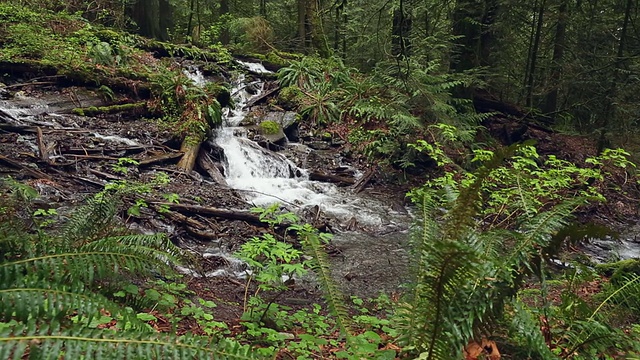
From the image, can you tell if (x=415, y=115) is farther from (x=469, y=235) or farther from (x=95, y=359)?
(x=95, y=359)

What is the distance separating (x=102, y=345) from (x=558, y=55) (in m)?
15.5

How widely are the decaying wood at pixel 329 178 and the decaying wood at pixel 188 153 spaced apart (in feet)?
8.47

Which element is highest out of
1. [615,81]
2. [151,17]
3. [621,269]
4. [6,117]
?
[151,17]

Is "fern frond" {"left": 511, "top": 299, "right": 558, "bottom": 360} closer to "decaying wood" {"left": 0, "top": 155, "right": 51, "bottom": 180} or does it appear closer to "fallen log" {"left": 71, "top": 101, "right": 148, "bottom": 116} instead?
"decaying wood" {"left": 0, "top": 155, "right": 51, "bottom": 180}

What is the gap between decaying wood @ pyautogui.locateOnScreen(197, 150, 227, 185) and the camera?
822 cm

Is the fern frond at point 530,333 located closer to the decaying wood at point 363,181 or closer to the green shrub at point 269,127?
the decaying wood at point 363,181

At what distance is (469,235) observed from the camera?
275 cm

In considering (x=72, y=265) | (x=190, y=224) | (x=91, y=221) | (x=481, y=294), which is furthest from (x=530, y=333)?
(x=190, y=224)

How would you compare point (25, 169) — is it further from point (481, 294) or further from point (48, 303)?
point (481, 294)

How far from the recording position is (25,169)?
19.7 feet

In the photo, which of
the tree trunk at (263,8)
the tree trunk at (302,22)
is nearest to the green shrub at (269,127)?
the tree trunk at (302,22)

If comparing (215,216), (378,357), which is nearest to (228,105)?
(215,216)

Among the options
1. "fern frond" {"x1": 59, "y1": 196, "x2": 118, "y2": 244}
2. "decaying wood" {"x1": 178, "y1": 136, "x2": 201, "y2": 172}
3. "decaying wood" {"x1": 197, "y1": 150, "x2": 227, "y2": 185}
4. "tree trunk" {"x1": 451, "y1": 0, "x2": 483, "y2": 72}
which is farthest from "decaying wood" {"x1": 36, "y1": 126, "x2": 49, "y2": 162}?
"tree trunk" {"x1": 451, "y1": 0, "x2": 483, "y2": 72}

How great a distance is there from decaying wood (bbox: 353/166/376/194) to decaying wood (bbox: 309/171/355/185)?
17cm
